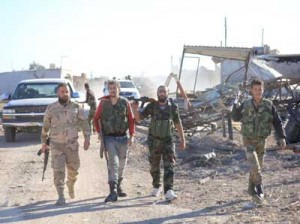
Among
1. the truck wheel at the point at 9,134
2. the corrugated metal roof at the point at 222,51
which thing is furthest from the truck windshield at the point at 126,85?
the truck wheel at the point at 9,134

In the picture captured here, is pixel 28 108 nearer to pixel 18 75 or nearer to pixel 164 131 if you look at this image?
pixel 164 131

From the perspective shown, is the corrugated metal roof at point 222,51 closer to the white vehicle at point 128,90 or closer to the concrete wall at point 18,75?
the white vehicle at point 128,90

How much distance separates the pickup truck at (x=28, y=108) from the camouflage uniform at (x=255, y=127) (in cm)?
774

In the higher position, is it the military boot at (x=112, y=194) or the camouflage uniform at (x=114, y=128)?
the camouflage uniform at (x=114, y=128)

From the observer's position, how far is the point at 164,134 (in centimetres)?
714

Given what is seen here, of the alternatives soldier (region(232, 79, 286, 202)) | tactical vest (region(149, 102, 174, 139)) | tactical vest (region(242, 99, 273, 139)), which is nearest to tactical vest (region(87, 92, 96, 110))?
tactical vest (region(149, 102, 174, 139))

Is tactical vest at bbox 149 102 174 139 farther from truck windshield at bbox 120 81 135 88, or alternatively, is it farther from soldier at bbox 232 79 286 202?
truck windshield at bbox 120 81 135 88

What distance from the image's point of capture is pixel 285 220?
5.86m

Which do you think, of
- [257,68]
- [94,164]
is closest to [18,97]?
[94,164]

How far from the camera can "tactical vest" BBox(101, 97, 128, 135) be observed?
7113mm

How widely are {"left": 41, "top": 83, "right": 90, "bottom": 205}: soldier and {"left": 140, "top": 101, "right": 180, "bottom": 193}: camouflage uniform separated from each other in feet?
3.00

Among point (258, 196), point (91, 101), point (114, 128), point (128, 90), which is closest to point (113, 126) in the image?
point (114, 128)

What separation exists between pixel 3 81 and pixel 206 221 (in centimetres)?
4212

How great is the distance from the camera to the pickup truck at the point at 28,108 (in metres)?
14.0
